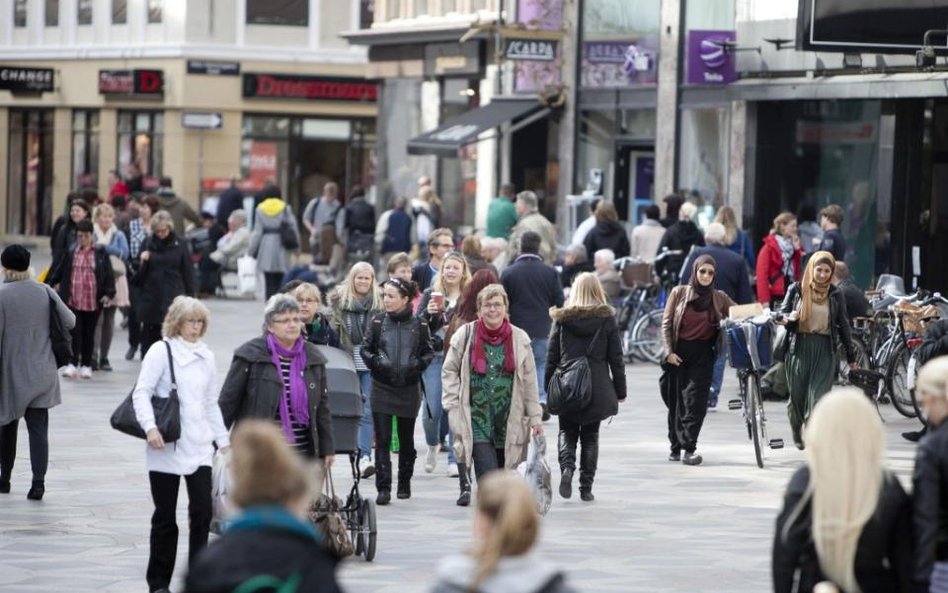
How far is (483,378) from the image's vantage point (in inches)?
496

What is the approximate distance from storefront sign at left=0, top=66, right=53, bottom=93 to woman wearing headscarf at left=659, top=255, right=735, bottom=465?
35330mm

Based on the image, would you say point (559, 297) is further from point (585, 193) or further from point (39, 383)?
point (585, 193)

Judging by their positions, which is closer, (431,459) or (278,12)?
(431,459)

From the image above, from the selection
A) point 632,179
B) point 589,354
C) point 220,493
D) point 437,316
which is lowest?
point 220,493

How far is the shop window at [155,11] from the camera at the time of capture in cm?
4712

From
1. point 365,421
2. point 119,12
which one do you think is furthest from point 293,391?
point 119,12

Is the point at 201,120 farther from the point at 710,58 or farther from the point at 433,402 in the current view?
the point at 433,402

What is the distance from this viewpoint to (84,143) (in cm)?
4928

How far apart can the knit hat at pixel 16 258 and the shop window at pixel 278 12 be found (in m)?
34.3

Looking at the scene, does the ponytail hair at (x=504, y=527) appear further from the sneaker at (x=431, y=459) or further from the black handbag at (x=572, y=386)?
the sneaker at (x=431, y=459)

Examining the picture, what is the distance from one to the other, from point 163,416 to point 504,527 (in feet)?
16.6

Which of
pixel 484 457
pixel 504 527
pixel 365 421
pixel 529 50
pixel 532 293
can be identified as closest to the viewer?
pixel 504 527

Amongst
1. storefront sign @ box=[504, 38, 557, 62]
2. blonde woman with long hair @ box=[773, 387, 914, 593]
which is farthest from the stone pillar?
blonde woman with long hair @ box=[773, 387, 914, 593]

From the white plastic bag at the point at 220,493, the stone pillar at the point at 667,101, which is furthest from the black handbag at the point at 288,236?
the white plastic bag at the point at 220,493
